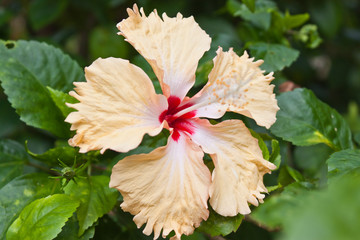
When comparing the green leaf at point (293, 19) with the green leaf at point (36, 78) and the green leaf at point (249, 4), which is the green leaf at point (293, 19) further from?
the green leaf at point (36, 78)

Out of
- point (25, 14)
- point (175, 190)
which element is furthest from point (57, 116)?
point (25, 14)

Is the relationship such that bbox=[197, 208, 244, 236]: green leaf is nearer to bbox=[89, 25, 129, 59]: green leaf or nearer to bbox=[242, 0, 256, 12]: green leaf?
bbox=[242, 0, 256, 12]: green leaf

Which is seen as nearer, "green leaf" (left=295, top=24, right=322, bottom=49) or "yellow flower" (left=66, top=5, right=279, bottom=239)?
"yellow flower" (left=66, top=5, right=279, bottom=239)

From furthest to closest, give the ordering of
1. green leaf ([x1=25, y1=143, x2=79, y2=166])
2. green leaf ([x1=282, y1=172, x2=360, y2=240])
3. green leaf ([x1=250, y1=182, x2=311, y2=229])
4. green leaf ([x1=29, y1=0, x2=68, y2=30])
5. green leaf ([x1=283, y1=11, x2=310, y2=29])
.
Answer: green leaf ([x1=29, y1=0, x2=68, y2=30]) < green leaf ([x1=283, y1=11, x2=310, y2=29]) < green leaf ([x1=25, y1=143, x2=79, y2=166]) < green leaf ([x1=250, y1=182, x2=311, y2=229]) < green leaf ([x1=282, y1=172, x2=360, y2=240])

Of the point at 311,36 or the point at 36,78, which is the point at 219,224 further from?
the point at 311,36

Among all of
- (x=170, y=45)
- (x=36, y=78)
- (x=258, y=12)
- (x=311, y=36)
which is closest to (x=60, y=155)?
(x=36, y=78)

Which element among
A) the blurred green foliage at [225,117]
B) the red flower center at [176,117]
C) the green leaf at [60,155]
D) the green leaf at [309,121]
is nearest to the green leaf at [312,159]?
the blurred green foliage at [225,117]

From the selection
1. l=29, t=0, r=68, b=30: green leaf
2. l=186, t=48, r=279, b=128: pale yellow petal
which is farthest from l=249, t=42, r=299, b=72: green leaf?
l=29, t=0, r=68, b=30: green leaf
